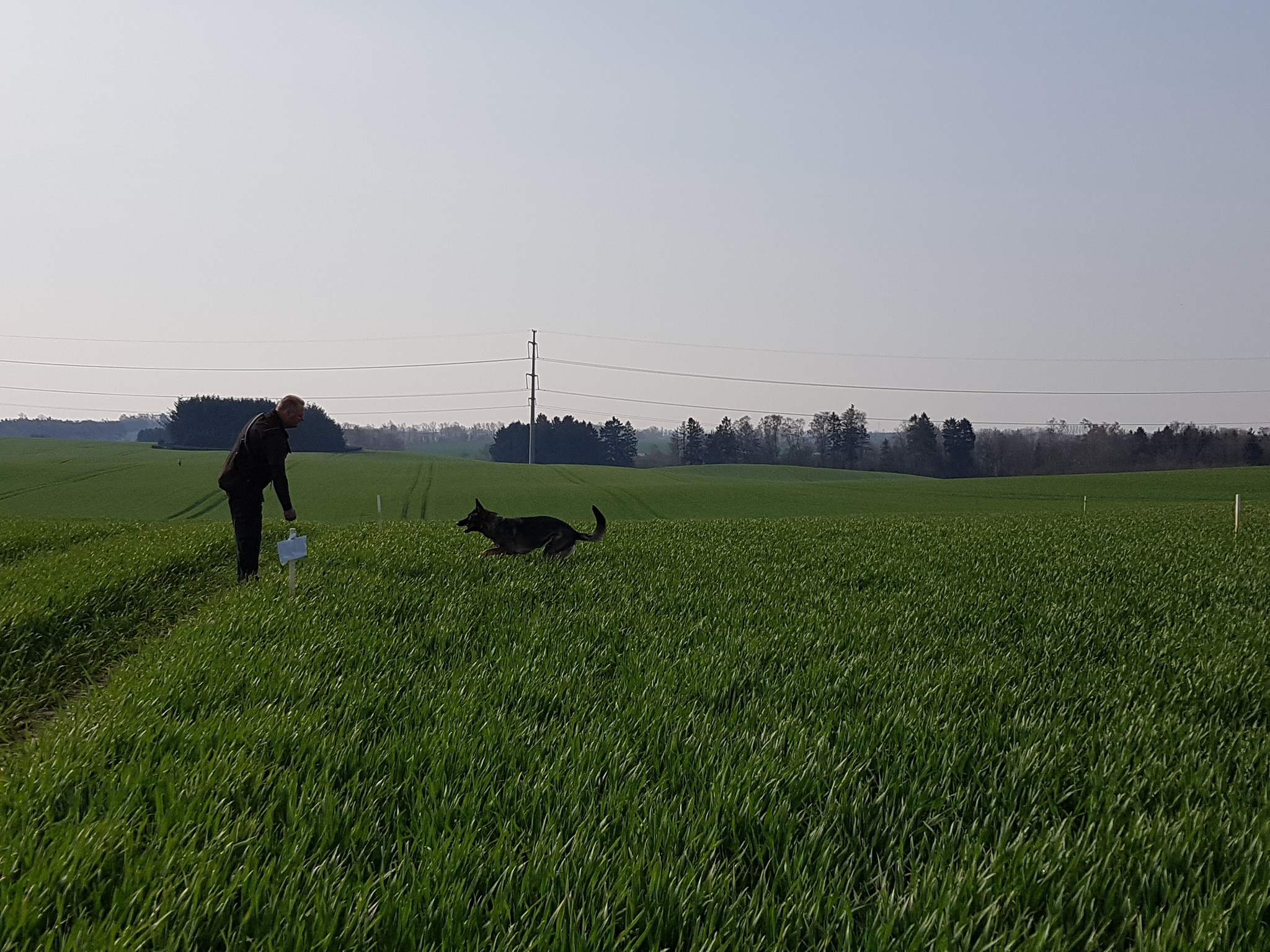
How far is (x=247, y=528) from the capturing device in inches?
414

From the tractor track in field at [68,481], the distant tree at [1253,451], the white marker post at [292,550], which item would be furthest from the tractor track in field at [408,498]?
the distant tree at [1253,451]

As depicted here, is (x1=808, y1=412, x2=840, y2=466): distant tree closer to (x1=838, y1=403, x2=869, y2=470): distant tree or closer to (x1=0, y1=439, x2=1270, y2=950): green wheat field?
(x1=838, y1=403, x2=869, y2=470): distant tree

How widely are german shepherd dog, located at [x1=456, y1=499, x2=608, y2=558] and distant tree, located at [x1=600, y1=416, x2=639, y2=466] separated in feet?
356

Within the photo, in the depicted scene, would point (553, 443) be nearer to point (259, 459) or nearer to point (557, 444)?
point (557, 444)

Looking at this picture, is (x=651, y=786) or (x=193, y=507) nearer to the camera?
(x=651, y=786)

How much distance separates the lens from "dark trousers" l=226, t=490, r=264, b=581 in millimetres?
10227

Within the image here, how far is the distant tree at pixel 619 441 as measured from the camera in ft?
397

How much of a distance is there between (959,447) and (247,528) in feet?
384

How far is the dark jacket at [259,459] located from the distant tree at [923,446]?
376ft

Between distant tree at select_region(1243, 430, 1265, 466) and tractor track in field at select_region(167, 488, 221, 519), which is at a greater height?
distant tree at select_region(1243, 430, 1265, 466)

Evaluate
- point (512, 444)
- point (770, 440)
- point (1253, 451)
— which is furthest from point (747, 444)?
point (1253, 451)

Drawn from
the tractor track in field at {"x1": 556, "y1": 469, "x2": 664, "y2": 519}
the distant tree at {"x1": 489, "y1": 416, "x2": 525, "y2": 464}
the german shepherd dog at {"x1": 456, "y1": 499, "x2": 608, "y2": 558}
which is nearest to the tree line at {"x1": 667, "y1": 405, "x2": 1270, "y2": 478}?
the distant tree at {"x1": 489, "y1": 416, "x2": 525, "y2": 464}

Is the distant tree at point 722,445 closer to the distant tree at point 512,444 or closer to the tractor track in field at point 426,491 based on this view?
the distant tree at point 512,444

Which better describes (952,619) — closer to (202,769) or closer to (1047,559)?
Answer: (1047,559)
